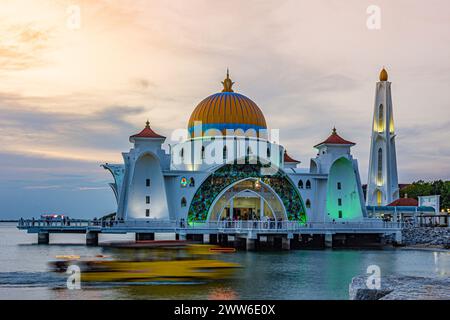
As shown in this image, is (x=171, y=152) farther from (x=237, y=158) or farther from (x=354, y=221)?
(x=354, y=221)

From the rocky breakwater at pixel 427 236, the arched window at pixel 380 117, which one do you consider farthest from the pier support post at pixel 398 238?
the arched window at pixel 380 117

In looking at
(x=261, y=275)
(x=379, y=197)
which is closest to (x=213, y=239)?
(x=261, y=275)

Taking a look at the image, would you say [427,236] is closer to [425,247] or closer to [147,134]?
[425,247]

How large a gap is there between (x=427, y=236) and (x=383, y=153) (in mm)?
17577

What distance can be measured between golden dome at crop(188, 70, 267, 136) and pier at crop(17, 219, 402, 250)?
8529mm

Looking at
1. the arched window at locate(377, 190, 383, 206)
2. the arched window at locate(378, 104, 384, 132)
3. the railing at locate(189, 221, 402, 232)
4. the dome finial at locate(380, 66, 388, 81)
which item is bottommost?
the railing at locate(189, 221, 402, 232)

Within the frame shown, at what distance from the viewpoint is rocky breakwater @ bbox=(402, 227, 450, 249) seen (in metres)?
45.6

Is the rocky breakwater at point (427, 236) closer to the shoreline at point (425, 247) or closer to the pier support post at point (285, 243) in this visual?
the shoreline at point (425, 247)

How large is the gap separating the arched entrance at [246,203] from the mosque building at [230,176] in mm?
75

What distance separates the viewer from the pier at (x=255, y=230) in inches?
1566

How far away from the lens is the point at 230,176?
1730 inches

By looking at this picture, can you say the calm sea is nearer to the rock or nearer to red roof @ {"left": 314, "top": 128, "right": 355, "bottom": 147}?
the rock

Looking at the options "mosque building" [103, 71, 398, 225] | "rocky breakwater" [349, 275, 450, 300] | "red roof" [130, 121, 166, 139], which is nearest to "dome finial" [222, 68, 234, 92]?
"mosque building" [103, 71, 398, 225]
